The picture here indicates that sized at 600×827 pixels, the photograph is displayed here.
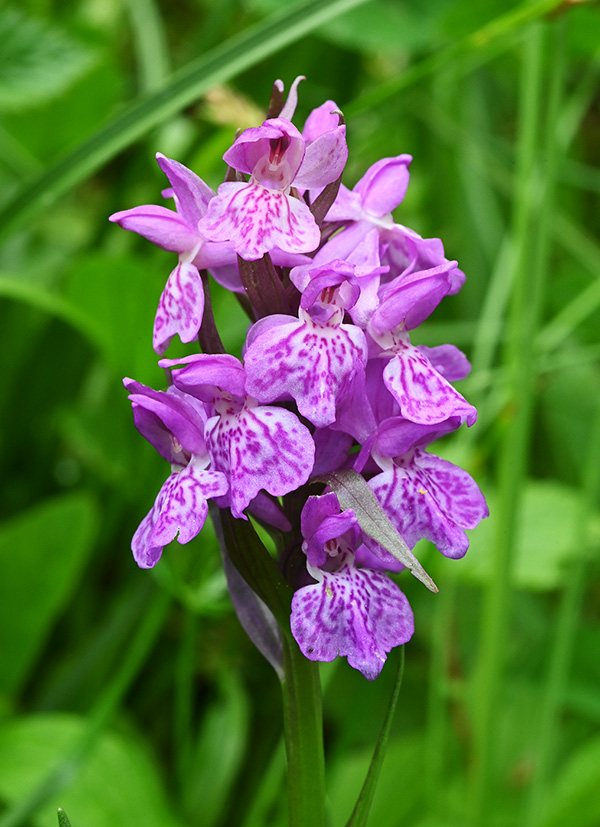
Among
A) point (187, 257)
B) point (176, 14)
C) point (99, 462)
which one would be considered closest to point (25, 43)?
point (99, 462)

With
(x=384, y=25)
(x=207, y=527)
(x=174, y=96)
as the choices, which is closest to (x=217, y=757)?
(x=207, y=527)

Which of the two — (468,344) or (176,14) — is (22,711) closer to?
(468,344)

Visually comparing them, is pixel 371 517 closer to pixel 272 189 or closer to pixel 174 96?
pixel 272 189

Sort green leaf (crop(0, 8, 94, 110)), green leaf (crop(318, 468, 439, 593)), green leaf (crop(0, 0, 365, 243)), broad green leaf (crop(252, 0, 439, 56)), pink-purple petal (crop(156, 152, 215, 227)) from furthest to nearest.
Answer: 1. broad green leaf (crop(252, 0, 439, 56))
2. green leaf (crop(0, 8, 94, 110))
3. green leaf (crop(0, 0, 365, 243))
4. pink-purple petal (crop(156, 152, 215, 227))
5. green leaf (crop(318, 468, 439, 593))

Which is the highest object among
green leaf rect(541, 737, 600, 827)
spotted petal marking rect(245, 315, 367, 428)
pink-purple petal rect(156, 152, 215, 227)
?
pink-purple petal rect(156, 152, 215, 227)

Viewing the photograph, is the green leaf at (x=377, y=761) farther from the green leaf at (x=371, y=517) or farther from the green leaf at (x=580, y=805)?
the green leaf at (x=580, y=805)

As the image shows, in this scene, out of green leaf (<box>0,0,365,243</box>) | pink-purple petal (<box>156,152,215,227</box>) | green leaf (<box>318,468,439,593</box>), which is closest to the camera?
green leaf (<box>318,468,439,593</box>)

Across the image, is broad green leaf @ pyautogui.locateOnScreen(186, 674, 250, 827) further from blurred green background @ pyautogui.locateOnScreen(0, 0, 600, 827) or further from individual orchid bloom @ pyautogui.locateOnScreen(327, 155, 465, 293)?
individual orchid bloom @ pyautogui.locateOnScreen(327, 155, 465, 293)

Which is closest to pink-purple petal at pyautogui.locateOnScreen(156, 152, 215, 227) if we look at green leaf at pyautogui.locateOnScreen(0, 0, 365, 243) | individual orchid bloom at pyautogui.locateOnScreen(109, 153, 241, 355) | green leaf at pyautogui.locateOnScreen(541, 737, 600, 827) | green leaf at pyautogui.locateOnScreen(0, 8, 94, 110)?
individual orchid bloom at pyautogui.locateOnScreen(109, 153, 241, 355)
